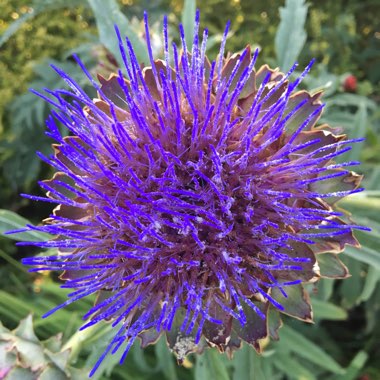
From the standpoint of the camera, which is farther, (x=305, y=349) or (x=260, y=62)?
(x=260, y=62)

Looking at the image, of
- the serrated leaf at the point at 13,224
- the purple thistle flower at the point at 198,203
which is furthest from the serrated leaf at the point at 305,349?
the serrated leaf at the point at 13,224

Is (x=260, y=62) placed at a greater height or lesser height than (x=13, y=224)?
greater

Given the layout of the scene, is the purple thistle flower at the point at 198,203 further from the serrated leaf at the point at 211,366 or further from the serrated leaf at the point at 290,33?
the serrated leaf at the point at 290,33

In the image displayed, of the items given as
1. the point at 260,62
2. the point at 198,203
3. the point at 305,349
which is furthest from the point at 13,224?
the point at 260,62

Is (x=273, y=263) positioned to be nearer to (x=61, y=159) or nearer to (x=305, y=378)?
(x=61, y=159)

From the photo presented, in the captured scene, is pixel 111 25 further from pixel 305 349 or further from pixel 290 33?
pixel 305 349

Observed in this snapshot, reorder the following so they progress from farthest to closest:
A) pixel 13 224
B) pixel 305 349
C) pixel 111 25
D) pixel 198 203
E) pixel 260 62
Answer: pixel 260 62
pixel 305 349
pixel 111 25
pixel 13 224
pixel 198 203

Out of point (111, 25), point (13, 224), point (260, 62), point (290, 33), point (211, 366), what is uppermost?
point (260, 62)
